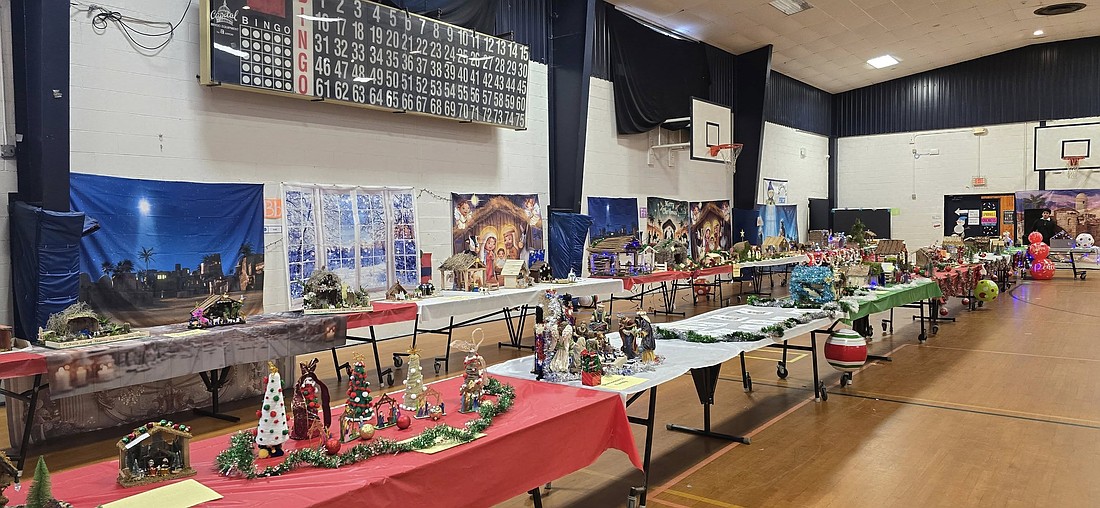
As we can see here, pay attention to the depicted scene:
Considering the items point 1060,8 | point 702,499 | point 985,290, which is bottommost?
point 702,499

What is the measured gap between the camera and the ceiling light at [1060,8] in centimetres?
1425

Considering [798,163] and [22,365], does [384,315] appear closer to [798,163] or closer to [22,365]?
[22,365]

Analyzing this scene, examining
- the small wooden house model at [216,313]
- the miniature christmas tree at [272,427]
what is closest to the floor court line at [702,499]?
the miniature christmas tree at [272,427]

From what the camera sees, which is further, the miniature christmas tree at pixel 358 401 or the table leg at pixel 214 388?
the table leg at pixel 214 388

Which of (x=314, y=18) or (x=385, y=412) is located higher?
(x=314, y=18)

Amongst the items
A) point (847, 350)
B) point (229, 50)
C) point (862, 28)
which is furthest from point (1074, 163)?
point (229, 50)

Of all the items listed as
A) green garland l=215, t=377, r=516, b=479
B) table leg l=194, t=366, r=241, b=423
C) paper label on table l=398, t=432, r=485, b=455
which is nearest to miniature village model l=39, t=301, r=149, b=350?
table leg l=194, t=366, r=241, b=423

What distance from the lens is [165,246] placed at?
6.64 metres

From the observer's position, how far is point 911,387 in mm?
6137

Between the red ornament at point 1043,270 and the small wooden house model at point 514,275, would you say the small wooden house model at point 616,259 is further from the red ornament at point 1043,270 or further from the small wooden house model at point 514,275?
the red ornament at point 1043,270

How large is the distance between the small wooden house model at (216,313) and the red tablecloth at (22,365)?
3.70 ft

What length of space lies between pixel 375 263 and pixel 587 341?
5.59 m

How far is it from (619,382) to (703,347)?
108 cm

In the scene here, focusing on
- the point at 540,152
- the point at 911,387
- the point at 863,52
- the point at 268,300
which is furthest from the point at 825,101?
the point at 268,300
